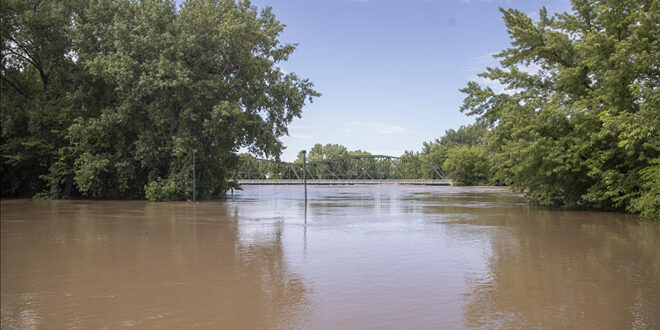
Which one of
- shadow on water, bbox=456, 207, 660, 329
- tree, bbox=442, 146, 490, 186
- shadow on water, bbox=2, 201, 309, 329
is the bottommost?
shadow on water, bbox=456, 207, 660, 329

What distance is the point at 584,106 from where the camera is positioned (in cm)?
1919

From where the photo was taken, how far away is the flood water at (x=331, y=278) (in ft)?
19.2

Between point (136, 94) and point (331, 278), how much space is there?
2557 cm

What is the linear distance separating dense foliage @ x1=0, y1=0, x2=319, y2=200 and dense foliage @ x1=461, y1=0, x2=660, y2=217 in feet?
51.1

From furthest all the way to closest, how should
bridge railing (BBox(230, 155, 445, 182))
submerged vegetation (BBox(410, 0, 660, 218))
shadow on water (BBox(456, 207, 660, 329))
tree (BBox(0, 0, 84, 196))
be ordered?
bridge railing (BBox(230, 155, 445, 182)), tree (BBox(0, 0, 84, 196)), submerged vegetation (BBox(410, 0, 660, 218)), shadow on water (BBox(456, 207, 660, 329))

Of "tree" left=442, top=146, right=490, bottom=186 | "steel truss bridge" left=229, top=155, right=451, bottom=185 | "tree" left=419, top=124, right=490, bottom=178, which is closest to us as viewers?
"tree" left=442, top=146, right=490, bottom=186

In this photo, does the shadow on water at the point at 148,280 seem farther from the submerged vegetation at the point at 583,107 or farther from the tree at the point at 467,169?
the tree at the point at 467,169

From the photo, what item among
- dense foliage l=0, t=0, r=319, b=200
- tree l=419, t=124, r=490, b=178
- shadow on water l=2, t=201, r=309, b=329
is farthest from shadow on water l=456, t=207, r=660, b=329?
tree l=419, t=124, r=490, b=178

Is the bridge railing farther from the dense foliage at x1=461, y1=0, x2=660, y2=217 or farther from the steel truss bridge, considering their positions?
the dense foliage at x1=461, y1=0, x2=660, y2=217

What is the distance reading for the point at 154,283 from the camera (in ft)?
25.0

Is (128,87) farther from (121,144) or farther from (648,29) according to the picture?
(648,29)

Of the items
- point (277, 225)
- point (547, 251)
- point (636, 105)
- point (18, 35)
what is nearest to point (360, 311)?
point (547, 251)

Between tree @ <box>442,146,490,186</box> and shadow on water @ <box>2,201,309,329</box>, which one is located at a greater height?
tree @ <box>442,146,490,186</box>

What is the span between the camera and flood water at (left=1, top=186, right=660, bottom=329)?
5.85m
